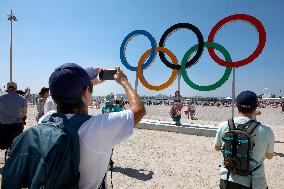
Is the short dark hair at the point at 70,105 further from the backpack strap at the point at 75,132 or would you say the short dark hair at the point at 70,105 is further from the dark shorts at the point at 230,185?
the dark shorts at the point at 230,185

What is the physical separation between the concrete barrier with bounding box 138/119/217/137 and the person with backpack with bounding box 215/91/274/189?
9803 mm

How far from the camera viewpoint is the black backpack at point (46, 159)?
1.41 metres

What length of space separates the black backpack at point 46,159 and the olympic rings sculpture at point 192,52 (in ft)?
35.1

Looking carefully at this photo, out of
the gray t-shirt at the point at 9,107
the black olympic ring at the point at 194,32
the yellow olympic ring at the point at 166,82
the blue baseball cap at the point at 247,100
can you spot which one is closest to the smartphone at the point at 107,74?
the blue baseball cap at the point at 247,100

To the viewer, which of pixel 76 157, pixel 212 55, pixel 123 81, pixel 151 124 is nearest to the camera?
pixel 76 157

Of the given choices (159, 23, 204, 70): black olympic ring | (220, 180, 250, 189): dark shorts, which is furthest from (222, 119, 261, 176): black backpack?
(159, 23, 204, 70): black olympic ring

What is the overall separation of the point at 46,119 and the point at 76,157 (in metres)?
0.35

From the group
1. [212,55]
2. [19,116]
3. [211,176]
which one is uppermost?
[212,55]

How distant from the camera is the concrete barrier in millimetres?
12820

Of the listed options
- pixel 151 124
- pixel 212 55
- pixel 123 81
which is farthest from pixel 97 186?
pixel 151 124

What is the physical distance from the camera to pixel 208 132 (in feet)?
41.9

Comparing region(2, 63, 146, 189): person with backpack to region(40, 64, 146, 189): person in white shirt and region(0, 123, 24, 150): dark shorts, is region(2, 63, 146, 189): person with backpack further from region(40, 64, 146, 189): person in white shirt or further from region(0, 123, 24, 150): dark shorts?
region(0, 123, 24, 150): dark shorts

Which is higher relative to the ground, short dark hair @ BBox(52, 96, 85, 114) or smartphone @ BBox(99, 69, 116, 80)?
smartphone @ BBox(99, 69, 116, 80)

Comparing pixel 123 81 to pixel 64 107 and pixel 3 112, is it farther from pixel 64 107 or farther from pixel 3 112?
pixel 3 112
